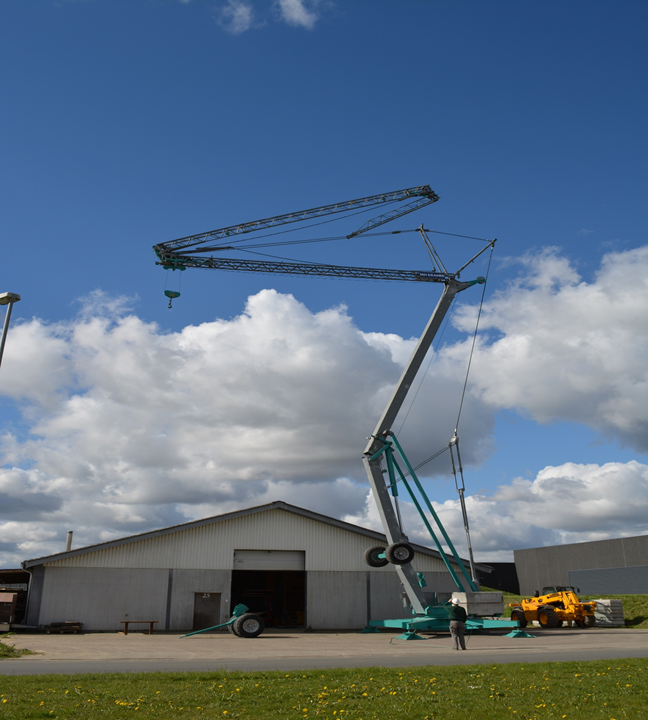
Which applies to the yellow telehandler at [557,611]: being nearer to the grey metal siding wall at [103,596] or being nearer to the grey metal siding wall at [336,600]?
the grey metal siding wall at [336,600]

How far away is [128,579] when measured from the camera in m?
32.8

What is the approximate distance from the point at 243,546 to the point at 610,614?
1982cm

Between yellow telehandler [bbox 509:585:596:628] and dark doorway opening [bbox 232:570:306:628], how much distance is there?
13.7 metres

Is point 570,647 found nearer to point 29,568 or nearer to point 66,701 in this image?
point 66,701

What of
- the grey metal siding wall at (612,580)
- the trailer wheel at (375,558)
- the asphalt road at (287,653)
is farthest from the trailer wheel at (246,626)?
the grey metal siding wall at (612,580)

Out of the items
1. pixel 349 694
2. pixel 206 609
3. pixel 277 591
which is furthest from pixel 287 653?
pixel 277 591

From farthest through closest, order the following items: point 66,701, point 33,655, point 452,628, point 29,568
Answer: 1. point 29,568
2. point 452,628
3. point 33,655
4. point 66,701

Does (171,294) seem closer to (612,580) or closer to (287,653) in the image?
(287,653)

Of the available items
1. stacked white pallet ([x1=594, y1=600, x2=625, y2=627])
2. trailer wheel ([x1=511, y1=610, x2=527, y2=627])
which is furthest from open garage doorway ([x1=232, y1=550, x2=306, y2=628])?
stacked white pallet ([x1=594, y1=600, x2=625, y2=627])

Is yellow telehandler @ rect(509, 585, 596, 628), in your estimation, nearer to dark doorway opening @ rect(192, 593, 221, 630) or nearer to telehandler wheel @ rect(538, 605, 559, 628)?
telehandler wheel @ rect(538, 605, 559, 628)

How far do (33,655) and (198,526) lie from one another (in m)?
15.7

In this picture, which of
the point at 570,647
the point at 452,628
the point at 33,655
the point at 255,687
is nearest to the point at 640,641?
the point at 570,647

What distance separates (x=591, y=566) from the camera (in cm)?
5281

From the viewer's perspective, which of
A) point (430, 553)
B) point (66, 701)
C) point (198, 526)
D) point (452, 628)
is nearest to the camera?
point (66, 701)
